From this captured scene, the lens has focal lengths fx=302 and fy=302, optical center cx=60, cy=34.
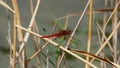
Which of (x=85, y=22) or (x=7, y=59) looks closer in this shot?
(x=7, y=59)

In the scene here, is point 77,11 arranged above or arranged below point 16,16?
below

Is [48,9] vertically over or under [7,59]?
over

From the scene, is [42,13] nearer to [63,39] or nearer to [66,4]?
[66,4]

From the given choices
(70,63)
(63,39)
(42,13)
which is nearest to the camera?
(63,39)

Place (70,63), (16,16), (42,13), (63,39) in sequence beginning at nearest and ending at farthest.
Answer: (16,16) → (63,39) → (70,63) → (42,13)

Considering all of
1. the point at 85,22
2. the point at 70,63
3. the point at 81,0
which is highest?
the point at 81,0

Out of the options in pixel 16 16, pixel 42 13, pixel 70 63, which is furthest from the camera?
pixel 42 13

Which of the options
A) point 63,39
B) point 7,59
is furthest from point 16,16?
point 7,59

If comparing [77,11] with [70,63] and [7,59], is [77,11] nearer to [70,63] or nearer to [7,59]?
[70,63]

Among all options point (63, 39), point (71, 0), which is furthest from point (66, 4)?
point (63, 39)
